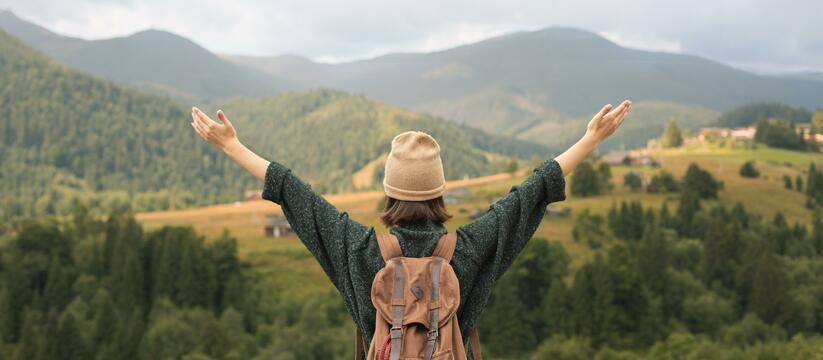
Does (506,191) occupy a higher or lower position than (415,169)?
lower

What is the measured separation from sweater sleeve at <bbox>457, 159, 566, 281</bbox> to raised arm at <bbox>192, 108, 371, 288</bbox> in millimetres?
532

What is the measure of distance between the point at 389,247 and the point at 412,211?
208 mm

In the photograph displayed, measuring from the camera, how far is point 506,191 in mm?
105375

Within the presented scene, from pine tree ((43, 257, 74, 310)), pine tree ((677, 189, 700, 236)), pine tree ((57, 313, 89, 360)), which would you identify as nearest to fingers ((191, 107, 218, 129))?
pine tree ((57, 313, 89, 360))

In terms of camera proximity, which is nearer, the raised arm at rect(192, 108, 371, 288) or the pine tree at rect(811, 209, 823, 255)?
the raised arm at rect(192, 108, 371, 288)

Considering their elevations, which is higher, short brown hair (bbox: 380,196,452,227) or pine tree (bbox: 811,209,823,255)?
short brown hair (bbox: 380,196,452,227)

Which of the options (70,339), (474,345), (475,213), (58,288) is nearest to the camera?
(474,345)

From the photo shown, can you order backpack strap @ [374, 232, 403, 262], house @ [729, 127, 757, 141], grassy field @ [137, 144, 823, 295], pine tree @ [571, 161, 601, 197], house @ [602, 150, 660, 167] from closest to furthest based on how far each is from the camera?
backpack strap @ [374, 232, 403, 262] < grassy field @ [137, 144, 823, 295] < pine tree @ [571, 161, 601, 197] < house @ [602, 150, 660, 167] < house @ [729, 127, 757, 141]

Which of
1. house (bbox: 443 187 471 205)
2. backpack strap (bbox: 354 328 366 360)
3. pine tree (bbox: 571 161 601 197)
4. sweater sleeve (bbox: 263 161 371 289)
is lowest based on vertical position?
house (bbox: 443 187 471 205)

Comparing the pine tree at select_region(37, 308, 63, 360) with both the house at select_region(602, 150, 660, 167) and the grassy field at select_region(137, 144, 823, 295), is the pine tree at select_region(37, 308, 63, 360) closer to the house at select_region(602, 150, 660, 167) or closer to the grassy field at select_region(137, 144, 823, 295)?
the grassy field at select_region(137, 144, 823, 295)

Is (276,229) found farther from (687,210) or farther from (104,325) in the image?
(687,210)

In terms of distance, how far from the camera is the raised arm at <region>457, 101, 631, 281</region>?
3.56 m

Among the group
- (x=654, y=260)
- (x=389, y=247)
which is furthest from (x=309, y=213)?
(x=654, y=260)

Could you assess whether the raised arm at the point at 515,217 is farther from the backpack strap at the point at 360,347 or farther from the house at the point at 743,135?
the house at the point at 743,135
